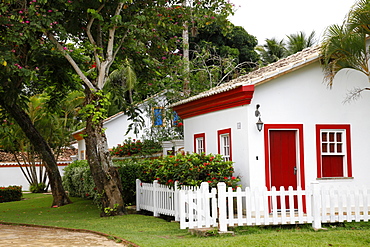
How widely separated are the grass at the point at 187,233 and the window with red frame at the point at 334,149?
206 centimetres

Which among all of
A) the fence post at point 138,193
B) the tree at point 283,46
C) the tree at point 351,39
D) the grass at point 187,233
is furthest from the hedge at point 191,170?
the tree at point 283,46

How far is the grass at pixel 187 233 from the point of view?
10.4m

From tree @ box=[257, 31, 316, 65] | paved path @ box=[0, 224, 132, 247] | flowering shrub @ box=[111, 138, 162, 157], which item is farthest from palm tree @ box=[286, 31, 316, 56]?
paved path @ box=[0, 224, 132, 247]

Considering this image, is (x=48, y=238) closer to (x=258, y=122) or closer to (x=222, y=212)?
(x=222, y=212)

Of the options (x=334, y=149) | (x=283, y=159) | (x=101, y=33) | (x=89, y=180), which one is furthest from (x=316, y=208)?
(x=89, y=180)

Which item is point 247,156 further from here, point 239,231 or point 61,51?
point 61,51

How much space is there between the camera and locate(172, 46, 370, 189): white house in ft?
46.0

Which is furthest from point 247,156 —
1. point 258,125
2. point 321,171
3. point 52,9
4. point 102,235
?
point 52,9

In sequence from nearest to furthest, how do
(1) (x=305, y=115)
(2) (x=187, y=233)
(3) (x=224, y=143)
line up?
(2) (x=187, y=233)
(1) (x=305, y=115)
(3) (x=224, y=143)

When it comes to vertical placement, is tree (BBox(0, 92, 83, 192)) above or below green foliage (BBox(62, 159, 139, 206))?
above

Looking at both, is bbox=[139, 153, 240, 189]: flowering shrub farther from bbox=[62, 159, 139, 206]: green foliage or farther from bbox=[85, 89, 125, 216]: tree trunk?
bbox=[62, 159, 139, 206]: green foliage

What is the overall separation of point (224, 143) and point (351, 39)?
4679 millimetres

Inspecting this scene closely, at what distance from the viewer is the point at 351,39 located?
13.2m

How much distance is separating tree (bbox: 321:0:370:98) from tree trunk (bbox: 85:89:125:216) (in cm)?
717
